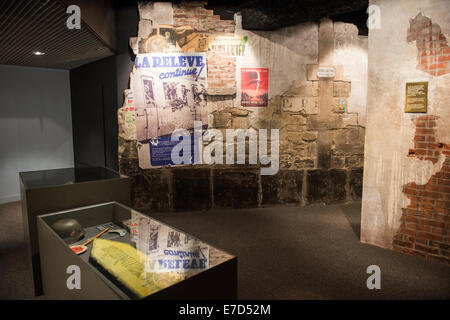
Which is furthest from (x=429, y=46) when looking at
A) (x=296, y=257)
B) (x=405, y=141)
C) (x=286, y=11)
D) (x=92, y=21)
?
(x=92, y=21)

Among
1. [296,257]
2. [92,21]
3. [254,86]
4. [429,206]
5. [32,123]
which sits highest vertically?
[92,21]

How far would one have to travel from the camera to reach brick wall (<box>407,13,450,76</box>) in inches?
108

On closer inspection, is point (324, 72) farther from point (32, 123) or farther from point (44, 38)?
point (32, 123)

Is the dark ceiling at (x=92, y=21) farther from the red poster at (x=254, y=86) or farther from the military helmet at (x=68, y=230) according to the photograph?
the military helmet at (x=68, y=230)

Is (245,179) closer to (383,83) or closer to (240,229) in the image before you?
(240,229)

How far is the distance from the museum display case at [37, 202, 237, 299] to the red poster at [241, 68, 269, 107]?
2691 mm

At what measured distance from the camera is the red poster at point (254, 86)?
14.6 feet

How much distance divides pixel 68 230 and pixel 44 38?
2.45 meters

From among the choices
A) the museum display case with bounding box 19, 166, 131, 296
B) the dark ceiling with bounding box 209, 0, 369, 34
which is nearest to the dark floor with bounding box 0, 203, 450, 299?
the museum display case with bounding box 19, 166, 131, 296

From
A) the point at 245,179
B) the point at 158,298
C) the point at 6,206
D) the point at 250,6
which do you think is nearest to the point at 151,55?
the point at 250,6

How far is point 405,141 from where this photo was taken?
301 cm

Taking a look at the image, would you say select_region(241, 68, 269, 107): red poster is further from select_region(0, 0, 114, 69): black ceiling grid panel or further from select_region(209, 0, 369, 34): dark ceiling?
select_region(0, 0, 114, 69): black ceiling grid panel

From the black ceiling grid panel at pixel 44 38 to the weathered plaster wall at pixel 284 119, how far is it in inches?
28.3

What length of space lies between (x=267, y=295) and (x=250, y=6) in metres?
3.51
